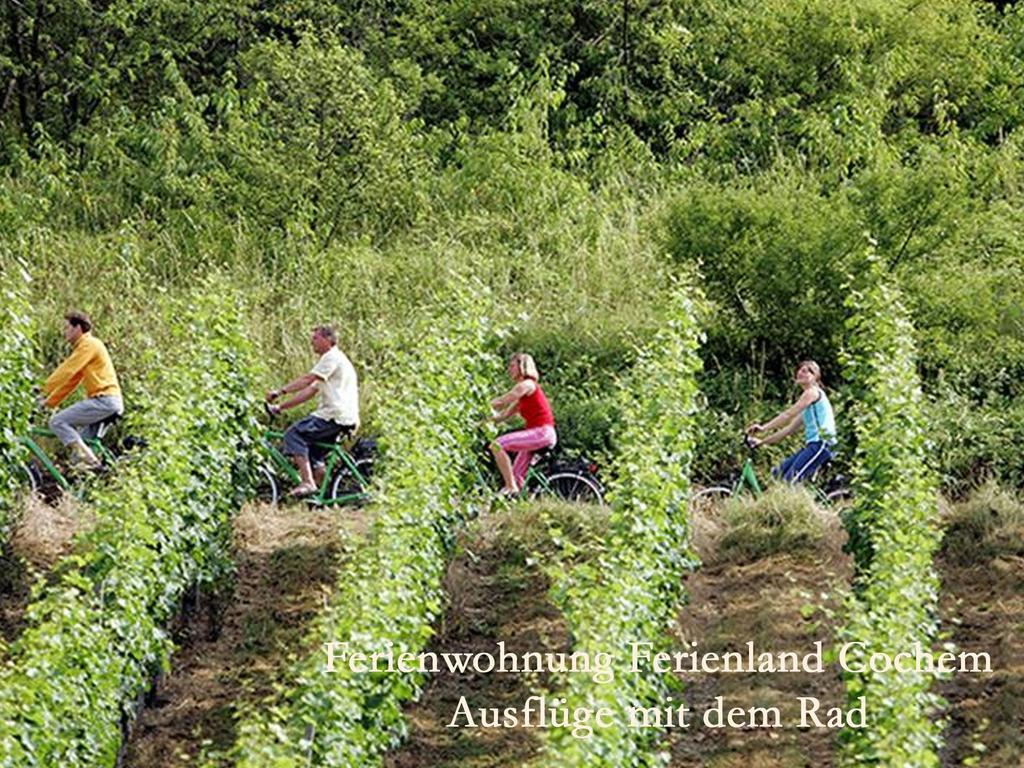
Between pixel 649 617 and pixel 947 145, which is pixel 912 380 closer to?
pixel 649 617

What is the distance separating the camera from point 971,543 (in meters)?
19.4

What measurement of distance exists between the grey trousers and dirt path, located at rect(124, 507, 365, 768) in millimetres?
1254

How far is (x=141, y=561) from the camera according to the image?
54.0ft

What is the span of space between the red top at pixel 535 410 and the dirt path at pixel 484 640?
674 mm

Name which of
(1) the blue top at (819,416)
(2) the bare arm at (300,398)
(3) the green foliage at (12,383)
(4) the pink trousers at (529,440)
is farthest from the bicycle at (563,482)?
(3) the green foliage at (12,383)

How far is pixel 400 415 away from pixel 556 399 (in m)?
4.77

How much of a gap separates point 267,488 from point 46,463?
1786 mm

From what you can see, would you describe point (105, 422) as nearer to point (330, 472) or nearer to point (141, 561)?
point (330, 472)

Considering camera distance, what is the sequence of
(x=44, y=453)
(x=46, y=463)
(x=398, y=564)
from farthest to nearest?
(x=44, y=453) < (x=46, y=463) < (x=398, y=564)

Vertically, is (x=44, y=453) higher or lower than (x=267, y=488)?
higher

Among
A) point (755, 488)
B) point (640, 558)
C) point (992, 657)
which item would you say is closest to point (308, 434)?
point (755, 488)

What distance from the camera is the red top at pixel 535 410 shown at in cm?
1975

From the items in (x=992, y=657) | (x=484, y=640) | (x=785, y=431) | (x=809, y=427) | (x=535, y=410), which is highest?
(x=535, y=410)

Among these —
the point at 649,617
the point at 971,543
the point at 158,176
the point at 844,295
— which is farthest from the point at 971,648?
the point at 158,176
